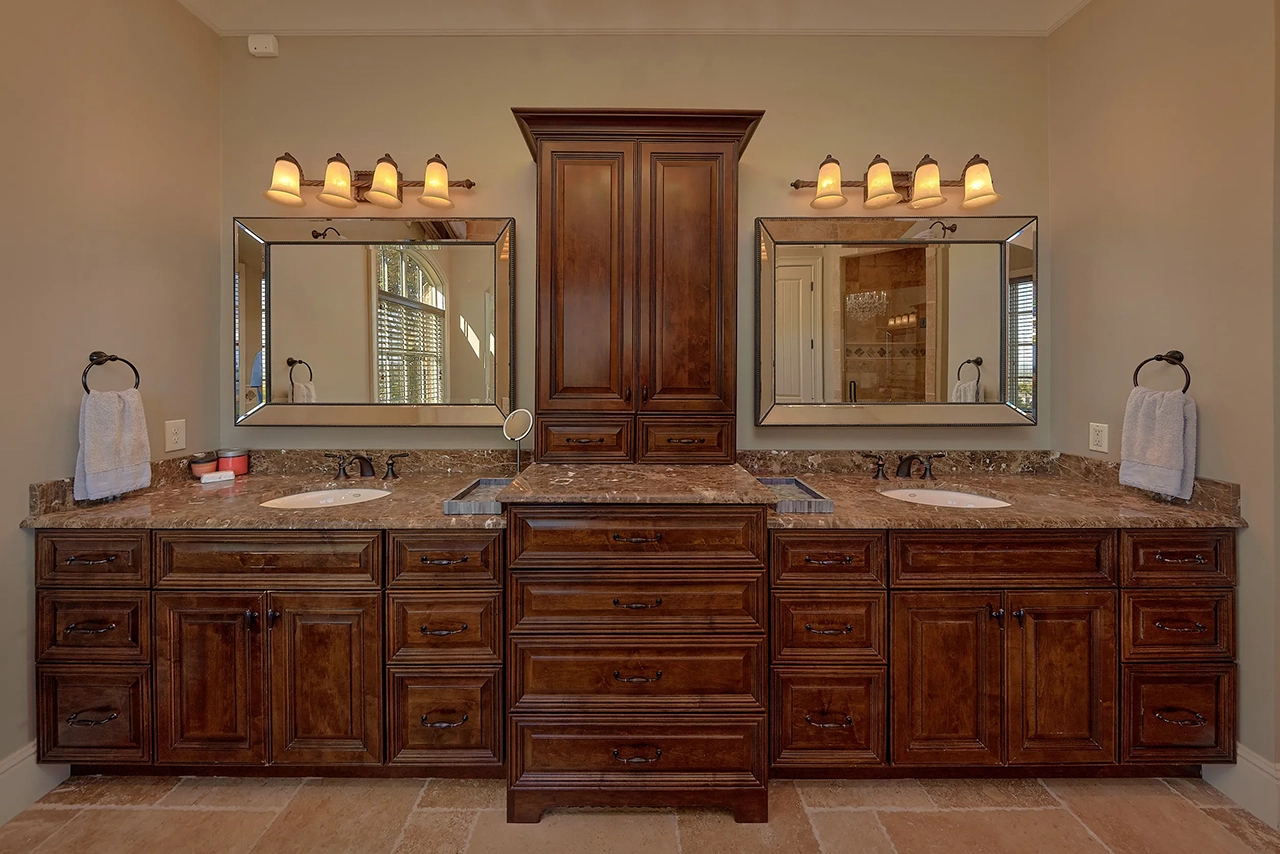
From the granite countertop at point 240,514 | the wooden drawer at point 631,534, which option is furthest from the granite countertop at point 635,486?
the granite countertop at point 240,514

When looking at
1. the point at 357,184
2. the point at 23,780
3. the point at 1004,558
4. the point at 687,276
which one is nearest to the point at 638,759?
the point at 1004,558

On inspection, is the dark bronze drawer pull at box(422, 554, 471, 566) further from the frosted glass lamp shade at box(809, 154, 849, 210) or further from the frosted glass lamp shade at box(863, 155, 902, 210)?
the frosted glass lamp shade at box(863, 155, 902, 210)

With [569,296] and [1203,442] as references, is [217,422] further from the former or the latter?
[1203,442]

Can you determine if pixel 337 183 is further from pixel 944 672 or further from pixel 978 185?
pixel 944 672

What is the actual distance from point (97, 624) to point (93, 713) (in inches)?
10.7

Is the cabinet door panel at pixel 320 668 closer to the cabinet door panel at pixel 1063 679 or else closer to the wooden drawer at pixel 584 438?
the wooden drawer at pixel 584 438

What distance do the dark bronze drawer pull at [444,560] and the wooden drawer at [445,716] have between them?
0.32 meters

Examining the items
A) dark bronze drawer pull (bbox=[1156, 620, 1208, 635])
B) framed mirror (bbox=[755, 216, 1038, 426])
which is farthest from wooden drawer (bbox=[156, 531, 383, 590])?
dark bronze drawer pull (bbox=[1156, 620, 1208, 635])

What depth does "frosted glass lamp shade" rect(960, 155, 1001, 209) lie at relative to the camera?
86.1 inches

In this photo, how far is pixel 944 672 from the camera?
173 centimetres

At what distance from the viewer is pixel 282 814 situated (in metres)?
1.67

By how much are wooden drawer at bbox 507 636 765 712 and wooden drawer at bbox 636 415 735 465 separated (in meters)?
0.68

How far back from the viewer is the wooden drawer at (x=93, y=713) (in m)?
1.71

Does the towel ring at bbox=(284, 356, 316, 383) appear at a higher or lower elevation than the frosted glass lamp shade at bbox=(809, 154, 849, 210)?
lower
